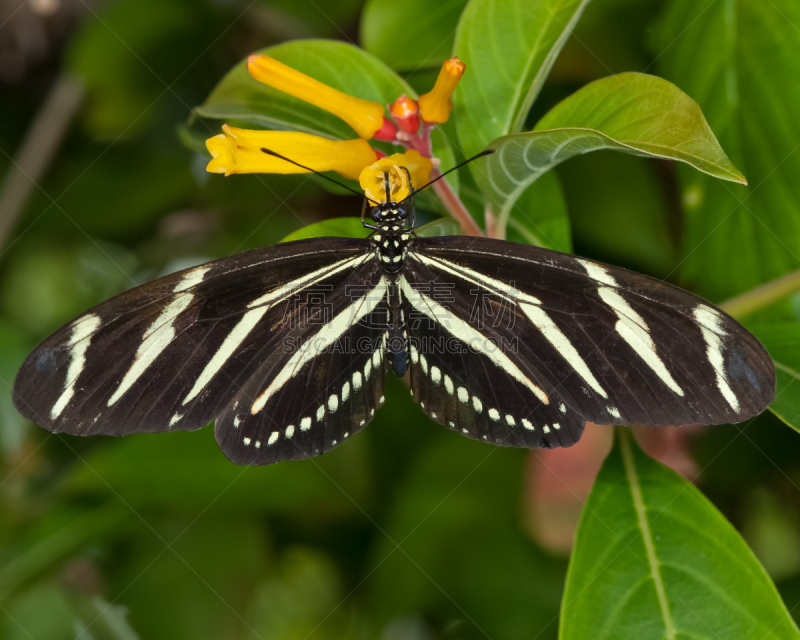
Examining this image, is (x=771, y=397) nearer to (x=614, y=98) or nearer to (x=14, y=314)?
(x=614, y=98)

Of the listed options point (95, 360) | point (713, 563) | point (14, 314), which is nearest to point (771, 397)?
point (713, 563)

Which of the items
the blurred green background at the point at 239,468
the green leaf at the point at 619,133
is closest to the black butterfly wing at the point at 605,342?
the green leaf at the point at 619,133

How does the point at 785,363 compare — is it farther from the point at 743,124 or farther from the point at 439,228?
the point at 439,228

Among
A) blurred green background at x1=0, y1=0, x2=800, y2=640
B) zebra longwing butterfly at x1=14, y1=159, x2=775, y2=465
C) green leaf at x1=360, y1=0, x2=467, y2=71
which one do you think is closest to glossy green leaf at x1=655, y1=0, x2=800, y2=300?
blurred green background at x1=0, y1=0, x2=800, y2=640

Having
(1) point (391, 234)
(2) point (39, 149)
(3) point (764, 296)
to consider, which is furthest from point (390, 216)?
(2) point (39, 149)

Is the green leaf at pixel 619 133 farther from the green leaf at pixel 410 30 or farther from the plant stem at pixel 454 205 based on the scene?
the green leaf at pixel 410 30

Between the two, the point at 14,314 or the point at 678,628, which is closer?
the point at 678,628
